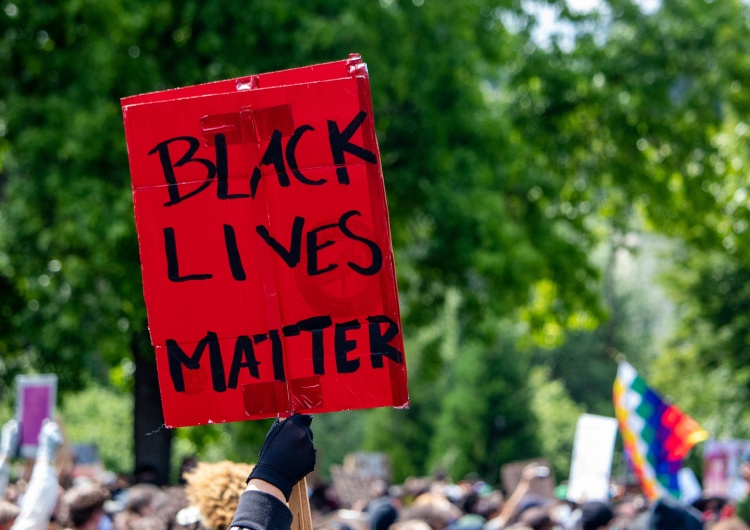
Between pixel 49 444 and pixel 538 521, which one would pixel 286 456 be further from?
pixel 538 521

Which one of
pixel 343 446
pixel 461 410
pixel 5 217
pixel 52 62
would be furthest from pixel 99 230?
pixel 343 446

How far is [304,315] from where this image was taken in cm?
359

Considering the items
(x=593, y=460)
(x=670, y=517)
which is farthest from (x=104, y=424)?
(x=670, y=517)

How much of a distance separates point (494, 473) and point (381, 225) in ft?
95.0

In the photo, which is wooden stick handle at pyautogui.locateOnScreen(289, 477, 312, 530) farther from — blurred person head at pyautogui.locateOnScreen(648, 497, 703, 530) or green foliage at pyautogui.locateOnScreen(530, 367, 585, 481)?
green foliage at pyautogui.locateOnScreen(530, 367, 585, 481)

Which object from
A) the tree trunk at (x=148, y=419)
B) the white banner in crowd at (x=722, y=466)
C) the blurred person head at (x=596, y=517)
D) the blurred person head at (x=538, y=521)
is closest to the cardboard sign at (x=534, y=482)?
the blurred person head at (x=538, y=521)

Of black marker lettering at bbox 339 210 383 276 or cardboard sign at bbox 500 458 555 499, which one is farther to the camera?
cardboard sign at bbox 500 458 555 499

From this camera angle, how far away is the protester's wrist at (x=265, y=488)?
9.73ft

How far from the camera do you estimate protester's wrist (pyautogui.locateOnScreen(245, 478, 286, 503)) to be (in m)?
2.97

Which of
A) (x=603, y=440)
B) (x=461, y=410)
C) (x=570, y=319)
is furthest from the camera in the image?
(x=461, y=410)

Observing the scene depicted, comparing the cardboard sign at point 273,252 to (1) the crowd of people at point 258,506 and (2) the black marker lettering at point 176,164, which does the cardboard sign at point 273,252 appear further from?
(1) the crowd of people at point 258,506

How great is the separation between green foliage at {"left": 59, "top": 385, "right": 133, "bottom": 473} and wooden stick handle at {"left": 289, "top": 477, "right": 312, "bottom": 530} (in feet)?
73.4

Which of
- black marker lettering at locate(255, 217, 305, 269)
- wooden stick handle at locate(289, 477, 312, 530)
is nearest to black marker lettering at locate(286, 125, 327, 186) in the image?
black marker lettering at locate(255, 217, 305, 269)

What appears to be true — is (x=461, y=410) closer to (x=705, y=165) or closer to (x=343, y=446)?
(x=343, y=446)
